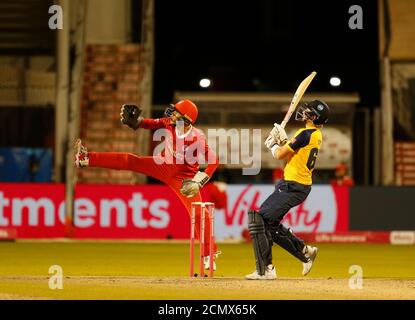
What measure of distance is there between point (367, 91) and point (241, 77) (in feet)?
11.0

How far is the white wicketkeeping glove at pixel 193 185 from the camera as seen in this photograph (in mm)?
15125

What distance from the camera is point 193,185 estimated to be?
49.6 feet

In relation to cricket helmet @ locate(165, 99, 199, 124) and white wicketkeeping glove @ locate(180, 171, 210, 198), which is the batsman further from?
cricket helmet @ locate(165, 99, 199, 124)

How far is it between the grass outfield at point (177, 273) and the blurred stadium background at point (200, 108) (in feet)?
0.63

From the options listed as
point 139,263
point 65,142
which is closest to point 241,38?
point 65,142

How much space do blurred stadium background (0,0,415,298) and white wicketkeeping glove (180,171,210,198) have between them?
5.88 ft

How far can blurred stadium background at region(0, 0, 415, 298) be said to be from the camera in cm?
2425

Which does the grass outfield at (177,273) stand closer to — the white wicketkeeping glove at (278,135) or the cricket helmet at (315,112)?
the white wicketkeeping glove at (278,135)

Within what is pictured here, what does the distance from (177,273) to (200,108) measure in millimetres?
11896

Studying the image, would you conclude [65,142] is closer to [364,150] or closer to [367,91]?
[364,150]

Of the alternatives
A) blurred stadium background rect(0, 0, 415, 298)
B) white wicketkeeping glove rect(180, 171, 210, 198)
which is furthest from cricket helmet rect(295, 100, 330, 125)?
blurred stadium background rect(0, 0, 415, 298)

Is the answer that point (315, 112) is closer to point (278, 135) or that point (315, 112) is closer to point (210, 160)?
point (278, 135)

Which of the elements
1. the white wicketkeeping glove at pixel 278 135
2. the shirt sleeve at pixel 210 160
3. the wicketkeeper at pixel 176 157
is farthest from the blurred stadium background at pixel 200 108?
the white wicketkeeping glove at pixel 278 135

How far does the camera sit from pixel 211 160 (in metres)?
15.1
